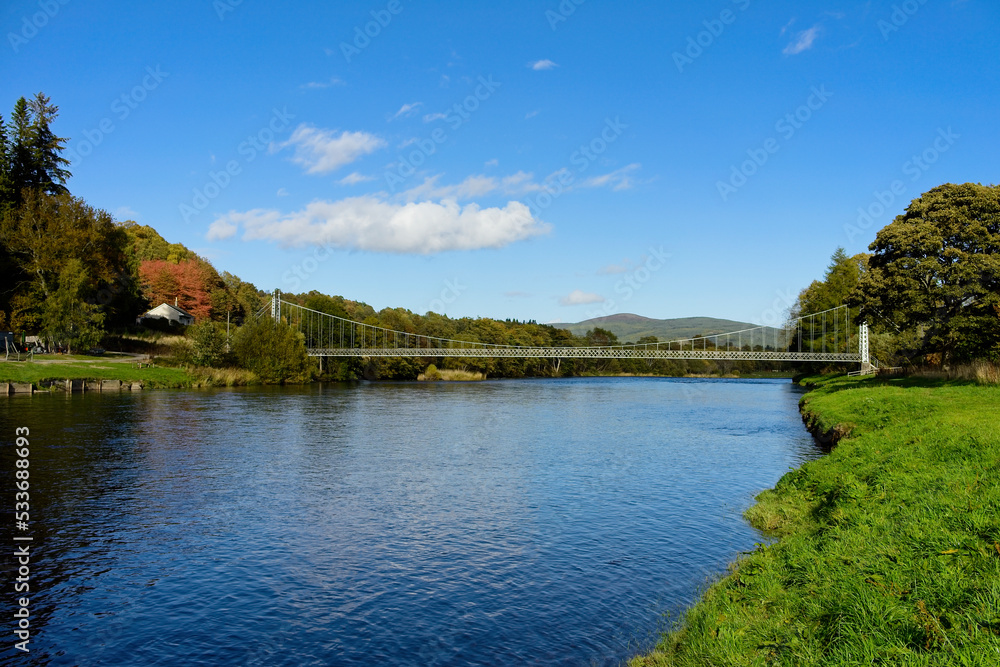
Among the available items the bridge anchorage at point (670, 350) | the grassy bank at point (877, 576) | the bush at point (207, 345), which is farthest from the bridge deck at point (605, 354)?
the grassy bank at point (877, 576)

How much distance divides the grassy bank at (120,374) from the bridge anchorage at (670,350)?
1259 centimetres

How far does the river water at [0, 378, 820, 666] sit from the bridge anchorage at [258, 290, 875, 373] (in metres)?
56.9

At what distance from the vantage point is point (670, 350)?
92188 mm

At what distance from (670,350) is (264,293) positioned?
3554 inches

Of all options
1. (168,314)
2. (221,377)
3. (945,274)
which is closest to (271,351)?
(221,377)

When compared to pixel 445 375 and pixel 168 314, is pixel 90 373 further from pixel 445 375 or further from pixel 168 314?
pixel 445 375

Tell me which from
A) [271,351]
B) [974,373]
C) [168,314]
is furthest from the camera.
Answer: [168,314]

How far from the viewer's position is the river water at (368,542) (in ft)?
28.1

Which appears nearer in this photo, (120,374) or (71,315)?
(120,374)

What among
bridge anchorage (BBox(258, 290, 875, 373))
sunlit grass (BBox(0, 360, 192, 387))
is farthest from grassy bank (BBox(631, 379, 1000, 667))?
bridge anchorage (BBox(258, 290, 875, 373))

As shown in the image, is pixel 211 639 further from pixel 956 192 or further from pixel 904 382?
pixel 956 192

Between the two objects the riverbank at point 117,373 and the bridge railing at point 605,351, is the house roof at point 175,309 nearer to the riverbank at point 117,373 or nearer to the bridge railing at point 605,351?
the bridge railing at point 605,351

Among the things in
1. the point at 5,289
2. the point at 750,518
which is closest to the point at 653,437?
the point at 750,518

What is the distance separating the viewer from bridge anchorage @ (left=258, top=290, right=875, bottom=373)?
79625 mm
